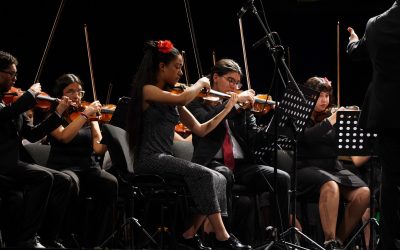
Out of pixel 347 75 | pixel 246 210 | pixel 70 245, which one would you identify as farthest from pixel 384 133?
pixel 347 75

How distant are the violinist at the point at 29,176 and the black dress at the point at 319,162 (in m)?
1.65

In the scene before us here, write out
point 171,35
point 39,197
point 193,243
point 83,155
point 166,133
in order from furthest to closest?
point 171,35 < point 83,155 < point 193,243 < point 166,133 < point 39,197

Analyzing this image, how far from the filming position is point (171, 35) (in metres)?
6.14

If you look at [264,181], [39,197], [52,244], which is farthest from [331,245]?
[39,197]

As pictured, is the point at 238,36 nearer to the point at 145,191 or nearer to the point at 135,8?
the point at 135,8

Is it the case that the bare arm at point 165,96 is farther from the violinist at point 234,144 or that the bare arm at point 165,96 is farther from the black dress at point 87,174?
the black dress at point 87,174

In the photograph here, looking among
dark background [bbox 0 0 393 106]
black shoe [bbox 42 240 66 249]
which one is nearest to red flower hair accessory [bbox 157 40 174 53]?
black shoe [bbox 42 240 66 249]

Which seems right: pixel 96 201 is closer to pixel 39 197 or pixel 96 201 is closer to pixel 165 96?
pixel 39 197

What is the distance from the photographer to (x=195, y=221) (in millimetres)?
4020

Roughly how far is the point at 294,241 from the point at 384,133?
107 cm

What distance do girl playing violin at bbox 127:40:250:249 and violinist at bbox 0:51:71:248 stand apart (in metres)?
0.53

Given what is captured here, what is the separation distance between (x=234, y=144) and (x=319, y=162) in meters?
0.67

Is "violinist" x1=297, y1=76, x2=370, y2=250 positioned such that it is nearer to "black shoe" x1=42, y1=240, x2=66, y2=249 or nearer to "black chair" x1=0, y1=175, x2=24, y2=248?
"black shoe" x1=42, y1=240, x2=66, y2=249

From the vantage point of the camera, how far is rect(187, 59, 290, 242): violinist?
4203mm
